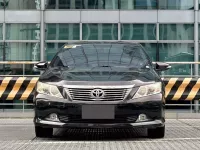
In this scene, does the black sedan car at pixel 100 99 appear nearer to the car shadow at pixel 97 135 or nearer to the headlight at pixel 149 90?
the headlight at pixel 149 90

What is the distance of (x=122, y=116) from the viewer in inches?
284

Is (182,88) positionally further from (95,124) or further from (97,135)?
(95,124)

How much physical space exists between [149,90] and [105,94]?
2.34 feet

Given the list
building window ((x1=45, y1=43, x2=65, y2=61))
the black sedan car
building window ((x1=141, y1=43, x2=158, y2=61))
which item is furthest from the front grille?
building window ((x1=141, y1=43, x2=158, y2=61))

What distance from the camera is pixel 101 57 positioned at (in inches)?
336

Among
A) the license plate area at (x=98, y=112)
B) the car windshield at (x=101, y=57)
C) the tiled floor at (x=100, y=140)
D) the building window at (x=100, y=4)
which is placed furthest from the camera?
the building window at (x=100, y=4)

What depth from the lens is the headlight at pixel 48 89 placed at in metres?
7.36

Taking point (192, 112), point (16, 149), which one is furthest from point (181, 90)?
point (16, 149)

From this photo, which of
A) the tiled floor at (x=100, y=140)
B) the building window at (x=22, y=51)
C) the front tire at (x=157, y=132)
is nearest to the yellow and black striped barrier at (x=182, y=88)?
the tiled floor at (x=100, y=140)

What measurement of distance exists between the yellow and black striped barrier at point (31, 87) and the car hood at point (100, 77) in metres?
4.69

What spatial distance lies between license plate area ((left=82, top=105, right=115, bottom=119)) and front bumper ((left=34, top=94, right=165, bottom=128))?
0.04 metres

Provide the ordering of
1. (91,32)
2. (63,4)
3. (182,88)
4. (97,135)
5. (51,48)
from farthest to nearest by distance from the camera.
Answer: (63,4) → (91,32) → (51,48) → (182,88) → (97,135)

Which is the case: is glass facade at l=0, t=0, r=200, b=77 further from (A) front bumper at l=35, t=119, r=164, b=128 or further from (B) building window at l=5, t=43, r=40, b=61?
(A) front bumper at l=35, t=119, r=164, b=128

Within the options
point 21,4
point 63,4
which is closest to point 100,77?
point 63,4
